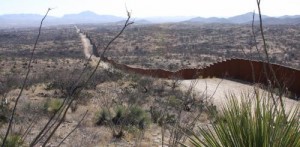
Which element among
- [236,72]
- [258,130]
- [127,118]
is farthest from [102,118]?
[236,72]

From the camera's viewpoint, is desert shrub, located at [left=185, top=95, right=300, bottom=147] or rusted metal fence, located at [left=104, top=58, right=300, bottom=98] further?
rusted metal fence, located at [left=104, top=58, right=300, bottom=98]

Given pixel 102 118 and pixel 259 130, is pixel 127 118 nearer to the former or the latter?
pixel 102 118

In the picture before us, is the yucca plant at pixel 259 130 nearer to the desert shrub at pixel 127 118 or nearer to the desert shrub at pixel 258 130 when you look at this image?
the desert shrub at pixel 258 130

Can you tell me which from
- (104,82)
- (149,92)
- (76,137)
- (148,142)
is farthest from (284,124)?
(104,82)

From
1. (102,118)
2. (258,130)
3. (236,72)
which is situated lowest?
(236,72)

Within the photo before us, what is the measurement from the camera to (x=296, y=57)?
43469 mm

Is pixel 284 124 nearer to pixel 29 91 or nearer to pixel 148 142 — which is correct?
pixel 148 142

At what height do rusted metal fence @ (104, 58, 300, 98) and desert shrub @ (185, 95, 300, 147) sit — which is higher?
desert shrub @ (185, 95, 300, 147)

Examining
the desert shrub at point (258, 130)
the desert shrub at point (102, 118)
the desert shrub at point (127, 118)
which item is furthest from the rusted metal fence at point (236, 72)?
the desert shrub at point (258, 130)

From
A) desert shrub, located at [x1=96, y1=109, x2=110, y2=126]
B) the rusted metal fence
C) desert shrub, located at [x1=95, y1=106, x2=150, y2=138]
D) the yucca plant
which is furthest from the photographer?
the rusted metal fence

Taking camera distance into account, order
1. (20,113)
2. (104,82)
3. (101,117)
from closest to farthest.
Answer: (101,117) < (20,113) < (104,82)

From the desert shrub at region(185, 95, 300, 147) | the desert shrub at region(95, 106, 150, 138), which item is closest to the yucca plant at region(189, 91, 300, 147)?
the desert shrub at region(185, 95, 300, 147)

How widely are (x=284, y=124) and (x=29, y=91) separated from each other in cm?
1626

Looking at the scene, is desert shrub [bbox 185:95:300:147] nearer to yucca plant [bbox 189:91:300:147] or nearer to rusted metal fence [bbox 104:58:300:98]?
yucca plant [bbox 189:91:300:147]
